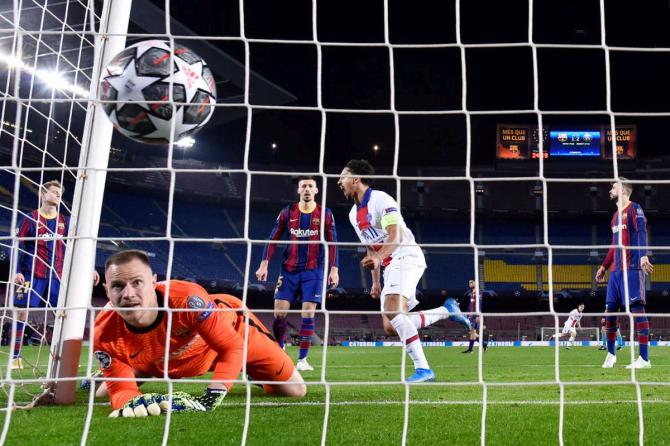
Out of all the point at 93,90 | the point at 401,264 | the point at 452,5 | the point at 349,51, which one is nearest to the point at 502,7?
the point at 452,5

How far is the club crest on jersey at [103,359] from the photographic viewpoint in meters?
3.47

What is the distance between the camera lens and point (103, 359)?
3475 mm

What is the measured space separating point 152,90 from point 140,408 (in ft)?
5.08

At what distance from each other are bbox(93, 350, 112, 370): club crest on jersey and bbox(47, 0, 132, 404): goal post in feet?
1.14

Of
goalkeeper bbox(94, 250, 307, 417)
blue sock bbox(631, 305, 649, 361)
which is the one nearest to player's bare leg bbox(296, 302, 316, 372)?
blue sock bbox(631, 305, 649, 361)

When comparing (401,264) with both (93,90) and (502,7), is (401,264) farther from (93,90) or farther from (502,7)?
(502,7)

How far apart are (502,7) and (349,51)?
5536 mm

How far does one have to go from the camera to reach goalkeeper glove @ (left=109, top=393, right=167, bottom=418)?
322cm

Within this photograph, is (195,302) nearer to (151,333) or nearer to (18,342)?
(151,333)

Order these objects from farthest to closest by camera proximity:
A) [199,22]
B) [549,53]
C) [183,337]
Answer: [549,53]
[199,22]
[183,337]

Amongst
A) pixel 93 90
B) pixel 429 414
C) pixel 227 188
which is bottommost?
pixel 429 414

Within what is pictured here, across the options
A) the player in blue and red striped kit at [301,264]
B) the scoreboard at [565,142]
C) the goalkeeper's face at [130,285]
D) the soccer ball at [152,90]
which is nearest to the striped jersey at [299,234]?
the player in blue and red striped kit at [301,264]

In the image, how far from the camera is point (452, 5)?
20188 millimetres

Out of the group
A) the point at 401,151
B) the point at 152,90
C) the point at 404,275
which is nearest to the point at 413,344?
the point at 404,275
